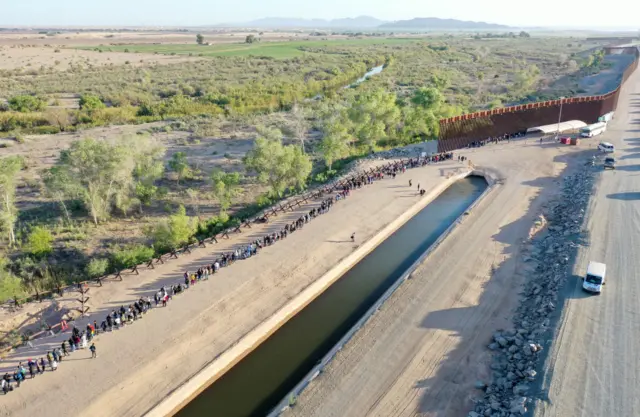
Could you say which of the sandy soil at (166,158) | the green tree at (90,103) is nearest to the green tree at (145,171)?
the sandy soil at (166,158)

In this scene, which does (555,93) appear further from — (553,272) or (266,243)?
(266,243)

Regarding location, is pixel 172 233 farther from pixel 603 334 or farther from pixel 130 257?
pixel 603 334

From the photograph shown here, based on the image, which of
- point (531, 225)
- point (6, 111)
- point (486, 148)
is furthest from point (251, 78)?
point (531, 225)

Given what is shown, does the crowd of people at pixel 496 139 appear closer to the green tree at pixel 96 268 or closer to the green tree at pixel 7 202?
the green tree at pixel 96 268

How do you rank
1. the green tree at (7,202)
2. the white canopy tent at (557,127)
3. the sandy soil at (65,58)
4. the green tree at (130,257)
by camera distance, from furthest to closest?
the sandy soil at (65,58) < the white canopy tent at (557,127) < the green tree at (7,202) < the green tree at (130,257)

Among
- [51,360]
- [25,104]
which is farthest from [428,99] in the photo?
[25,104]

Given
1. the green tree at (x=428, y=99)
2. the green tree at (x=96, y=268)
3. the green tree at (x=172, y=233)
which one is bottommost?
the green tree at (x=96, y=268)
